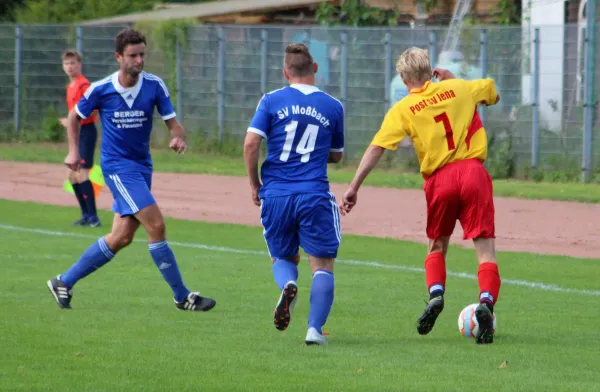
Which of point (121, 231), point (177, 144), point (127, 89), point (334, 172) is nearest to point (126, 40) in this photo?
point (127, 89)

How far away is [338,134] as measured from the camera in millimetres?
7793

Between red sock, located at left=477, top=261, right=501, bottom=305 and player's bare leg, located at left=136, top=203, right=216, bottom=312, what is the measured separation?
217cm

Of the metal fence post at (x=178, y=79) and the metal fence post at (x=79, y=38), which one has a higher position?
the metal fence post at (x=79, y=38)

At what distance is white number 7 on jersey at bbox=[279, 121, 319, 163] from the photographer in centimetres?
754

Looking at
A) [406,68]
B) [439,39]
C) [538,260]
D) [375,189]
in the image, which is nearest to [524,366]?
[406,68]

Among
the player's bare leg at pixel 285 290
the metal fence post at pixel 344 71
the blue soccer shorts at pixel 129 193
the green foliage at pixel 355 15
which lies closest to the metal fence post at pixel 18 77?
the green foliage at pixel 355 15

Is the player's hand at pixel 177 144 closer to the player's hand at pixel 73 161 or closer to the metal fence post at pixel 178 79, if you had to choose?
the player's hand at pixel 73 161

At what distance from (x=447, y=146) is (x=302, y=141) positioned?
0.97 meters

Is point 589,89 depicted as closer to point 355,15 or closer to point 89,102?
point 355,15

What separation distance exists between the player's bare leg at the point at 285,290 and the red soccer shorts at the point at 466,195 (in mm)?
997

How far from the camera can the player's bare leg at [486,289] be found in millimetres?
7582

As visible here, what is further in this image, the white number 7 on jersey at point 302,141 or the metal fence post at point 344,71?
the metal fence post at point 344,71

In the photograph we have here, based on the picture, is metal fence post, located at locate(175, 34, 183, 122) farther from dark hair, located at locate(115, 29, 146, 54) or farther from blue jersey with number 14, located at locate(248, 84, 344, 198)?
blue jersey with number 14, located at locate(248, 84, 344, 198)

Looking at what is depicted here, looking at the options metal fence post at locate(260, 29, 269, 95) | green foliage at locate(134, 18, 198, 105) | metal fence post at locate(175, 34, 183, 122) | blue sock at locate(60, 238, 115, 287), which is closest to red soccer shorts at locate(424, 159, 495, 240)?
blue sock at locate(60, 238, 115, 287)
